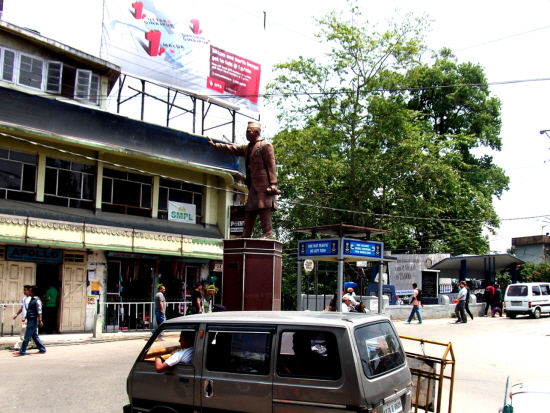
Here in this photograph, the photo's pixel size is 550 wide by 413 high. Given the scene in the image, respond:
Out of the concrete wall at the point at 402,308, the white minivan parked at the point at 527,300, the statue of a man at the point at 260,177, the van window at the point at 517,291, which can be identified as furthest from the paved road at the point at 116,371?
the van window at the point at 517,291

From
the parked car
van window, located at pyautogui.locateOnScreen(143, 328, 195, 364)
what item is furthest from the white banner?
the parked car

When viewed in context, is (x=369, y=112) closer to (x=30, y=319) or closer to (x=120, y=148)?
(x=120, y=148)

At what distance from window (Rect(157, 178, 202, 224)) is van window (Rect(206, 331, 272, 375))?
17.2 metres

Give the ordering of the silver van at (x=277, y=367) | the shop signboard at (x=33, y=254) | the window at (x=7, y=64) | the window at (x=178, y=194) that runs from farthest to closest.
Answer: the window at (x=178, y=194), the window at (x=7, y=64), the shop signboard at (x=33, y=254), the silver van at (x=277, y=367)

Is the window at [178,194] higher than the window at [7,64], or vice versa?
the window at [7,64]

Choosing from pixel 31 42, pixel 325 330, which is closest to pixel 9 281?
pixel 31 42

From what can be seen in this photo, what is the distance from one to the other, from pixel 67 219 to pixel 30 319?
20.2 feet

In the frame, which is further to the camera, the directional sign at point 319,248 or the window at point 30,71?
the window at point 30,71

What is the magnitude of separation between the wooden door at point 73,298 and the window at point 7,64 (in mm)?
6503

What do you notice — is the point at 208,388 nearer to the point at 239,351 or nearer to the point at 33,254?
the point at 239,351

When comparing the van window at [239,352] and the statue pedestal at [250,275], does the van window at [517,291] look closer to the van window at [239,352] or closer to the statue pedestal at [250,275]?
the statue pedestal at [250,275]

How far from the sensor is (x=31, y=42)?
1916 cm

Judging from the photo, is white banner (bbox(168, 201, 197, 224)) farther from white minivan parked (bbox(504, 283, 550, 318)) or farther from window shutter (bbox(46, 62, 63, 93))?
white minivan parked (bbox(504, 283, 550, 318))

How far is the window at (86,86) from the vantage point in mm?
20234
